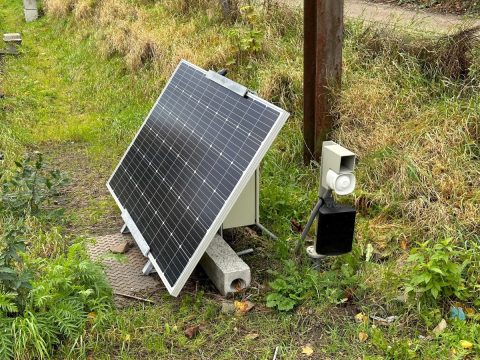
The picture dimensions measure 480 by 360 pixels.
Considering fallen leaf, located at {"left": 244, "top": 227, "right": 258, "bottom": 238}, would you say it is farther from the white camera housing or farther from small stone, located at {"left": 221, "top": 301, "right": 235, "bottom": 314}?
the white camera housing

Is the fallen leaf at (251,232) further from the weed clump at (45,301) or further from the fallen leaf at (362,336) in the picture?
the fallen leaf at (362,336)

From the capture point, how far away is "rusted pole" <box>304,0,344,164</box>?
507 centimetres

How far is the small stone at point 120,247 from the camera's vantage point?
467 cm

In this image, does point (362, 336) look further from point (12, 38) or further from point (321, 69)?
point (12, 38)

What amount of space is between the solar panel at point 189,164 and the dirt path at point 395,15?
3147 mm

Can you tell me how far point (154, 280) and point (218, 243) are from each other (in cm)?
57

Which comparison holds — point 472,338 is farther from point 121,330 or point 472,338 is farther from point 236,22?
point 236,22

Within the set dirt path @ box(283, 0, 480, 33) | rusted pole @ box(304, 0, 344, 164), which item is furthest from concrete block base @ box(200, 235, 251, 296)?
dirt path @ box(283, 0, 480, 33)

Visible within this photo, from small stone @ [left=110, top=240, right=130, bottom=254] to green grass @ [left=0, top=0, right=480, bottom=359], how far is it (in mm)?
396

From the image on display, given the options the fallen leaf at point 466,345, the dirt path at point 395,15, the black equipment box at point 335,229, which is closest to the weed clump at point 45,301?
the black equipment box at point 335,229

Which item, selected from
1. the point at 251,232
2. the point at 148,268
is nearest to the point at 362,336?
the point at 251,232

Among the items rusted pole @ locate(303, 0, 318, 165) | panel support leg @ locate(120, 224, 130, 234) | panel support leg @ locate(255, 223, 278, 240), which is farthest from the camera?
rusted pole @ locate(303, 0, 318, 165)

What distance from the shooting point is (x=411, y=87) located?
552cm

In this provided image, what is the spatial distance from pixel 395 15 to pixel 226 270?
5590 mm
